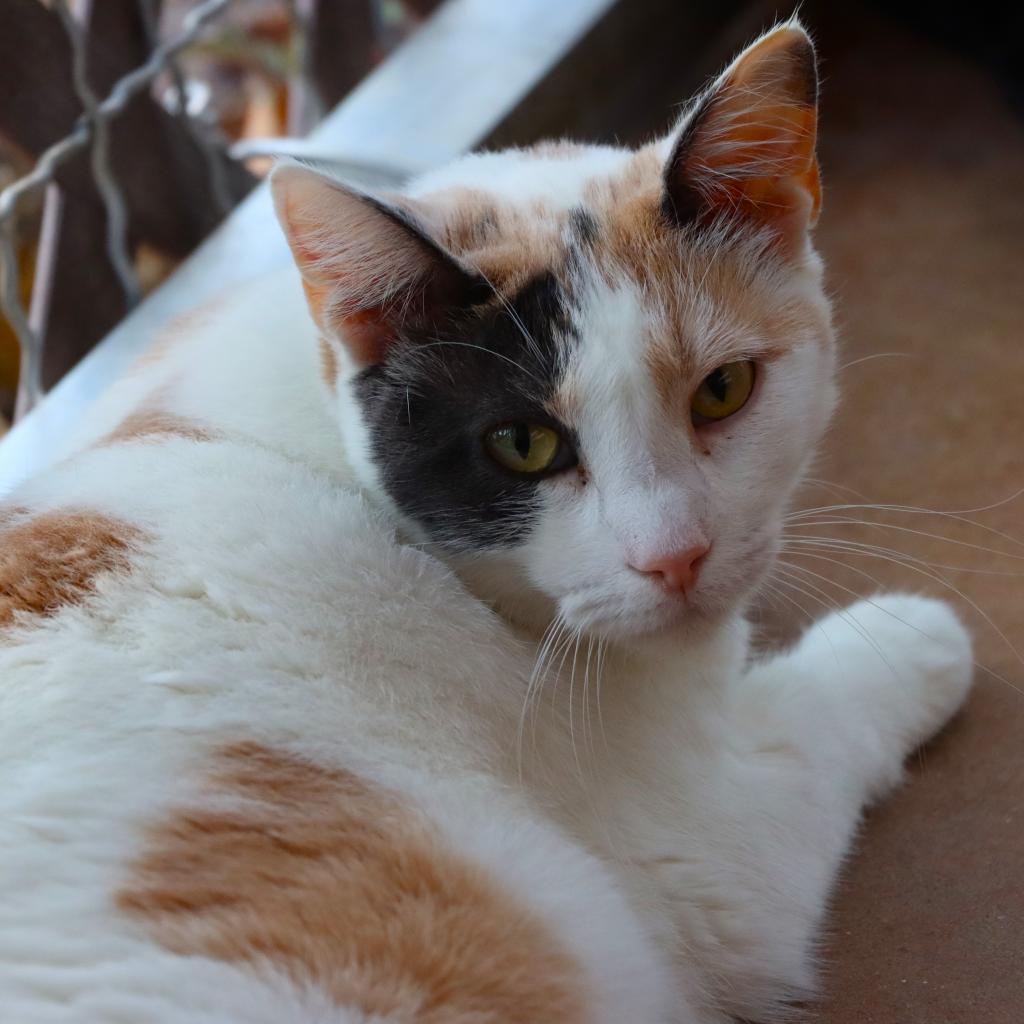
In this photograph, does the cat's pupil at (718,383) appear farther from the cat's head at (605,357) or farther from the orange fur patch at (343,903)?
the orange fur patch at (343,903)

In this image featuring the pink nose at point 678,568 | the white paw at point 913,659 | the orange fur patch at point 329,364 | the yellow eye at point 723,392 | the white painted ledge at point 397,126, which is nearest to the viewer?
the pink nose at point 678,568

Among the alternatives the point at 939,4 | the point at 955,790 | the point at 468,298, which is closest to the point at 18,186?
the point at 468,298

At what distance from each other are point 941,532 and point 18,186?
77.4 inches

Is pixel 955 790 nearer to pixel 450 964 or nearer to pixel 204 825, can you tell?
pixel 450 964

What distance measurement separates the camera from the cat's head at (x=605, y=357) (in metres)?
1.34

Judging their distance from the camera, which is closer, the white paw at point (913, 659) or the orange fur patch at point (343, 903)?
the orange fur patch at point (343, 903)

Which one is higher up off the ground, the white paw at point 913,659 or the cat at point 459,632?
the cat at point 459,632

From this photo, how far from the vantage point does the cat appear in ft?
3.82

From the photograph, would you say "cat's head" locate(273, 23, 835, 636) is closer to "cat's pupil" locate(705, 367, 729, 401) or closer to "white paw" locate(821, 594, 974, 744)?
"cat's pupil" locate(705, 367, 729, 401)

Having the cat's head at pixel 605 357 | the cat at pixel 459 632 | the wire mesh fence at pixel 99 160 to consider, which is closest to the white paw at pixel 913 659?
the cat at pixel 459 632

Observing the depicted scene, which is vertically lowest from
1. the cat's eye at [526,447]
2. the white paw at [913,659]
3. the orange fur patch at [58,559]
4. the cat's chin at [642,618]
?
the white paw at [913,659]

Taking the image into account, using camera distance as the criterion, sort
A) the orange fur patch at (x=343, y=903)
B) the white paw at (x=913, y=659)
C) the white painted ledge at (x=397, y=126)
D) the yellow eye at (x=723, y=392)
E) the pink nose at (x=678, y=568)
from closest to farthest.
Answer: the orange fur patch at (x=343, y=903)
the pink nose at (x=678, y=568)
the yellow eye at (x=723, y=392)
the white paw at (x=913, y=659)
the white painted ledge at (x=397, y=126)

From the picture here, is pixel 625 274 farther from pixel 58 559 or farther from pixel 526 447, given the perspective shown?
pixel 58 559

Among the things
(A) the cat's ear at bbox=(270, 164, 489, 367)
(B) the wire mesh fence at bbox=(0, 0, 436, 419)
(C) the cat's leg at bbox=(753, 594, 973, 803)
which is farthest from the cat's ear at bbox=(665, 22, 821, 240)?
(B) the wire mesh fence at bbox=(0, 0, 436, 419)
